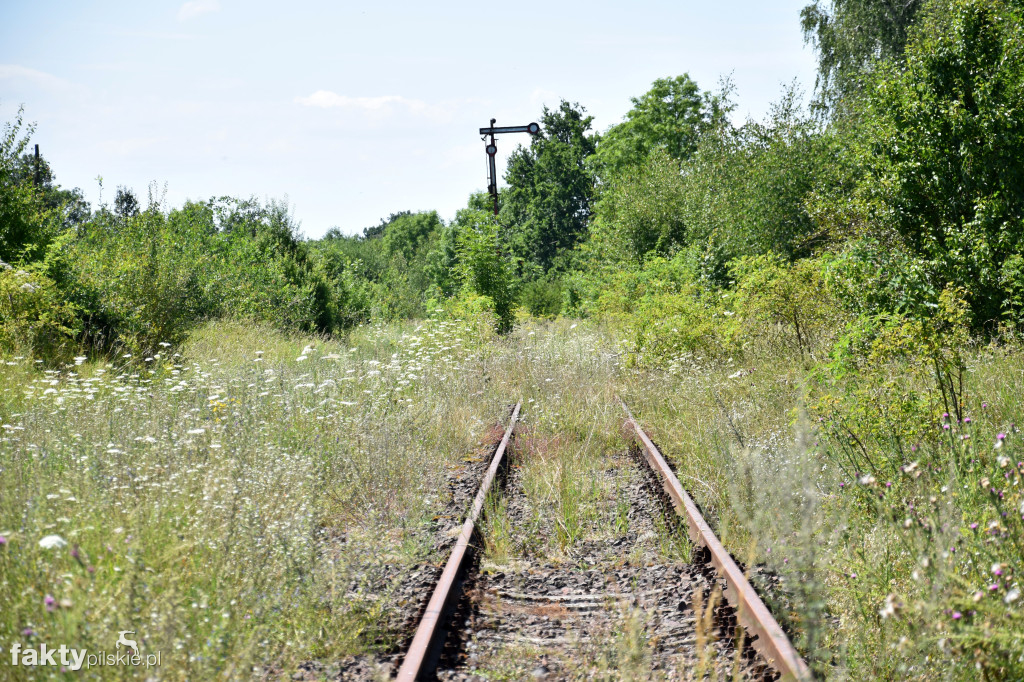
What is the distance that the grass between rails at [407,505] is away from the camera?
3.06m

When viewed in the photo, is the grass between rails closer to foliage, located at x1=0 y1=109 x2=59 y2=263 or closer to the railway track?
the railway track

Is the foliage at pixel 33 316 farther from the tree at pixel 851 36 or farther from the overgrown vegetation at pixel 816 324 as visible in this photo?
the tree at pixel 851 36

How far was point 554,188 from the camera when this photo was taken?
60.1m

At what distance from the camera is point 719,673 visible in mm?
3572

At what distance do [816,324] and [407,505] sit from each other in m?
8.58

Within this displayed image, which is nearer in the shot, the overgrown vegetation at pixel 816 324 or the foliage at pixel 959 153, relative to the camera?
the overgrown vegetation at pixel 816 324

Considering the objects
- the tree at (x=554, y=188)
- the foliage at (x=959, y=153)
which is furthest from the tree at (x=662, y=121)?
the foliage at (x=959, y=153)

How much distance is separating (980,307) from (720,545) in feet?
26.7

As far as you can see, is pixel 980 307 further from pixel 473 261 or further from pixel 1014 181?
pixel 473 261

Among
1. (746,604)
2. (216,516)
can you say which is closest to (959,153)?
(746,604)

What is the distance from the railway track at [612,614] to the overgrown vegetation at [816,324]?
269mm

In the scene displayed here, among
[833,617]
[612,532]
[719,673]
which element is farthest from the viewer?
[612,532]

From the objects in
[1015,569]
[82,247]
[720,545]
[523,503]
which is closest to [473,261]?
[82,247]

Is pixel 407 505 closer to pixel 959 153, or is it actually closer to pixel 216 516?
pixel 216 516
